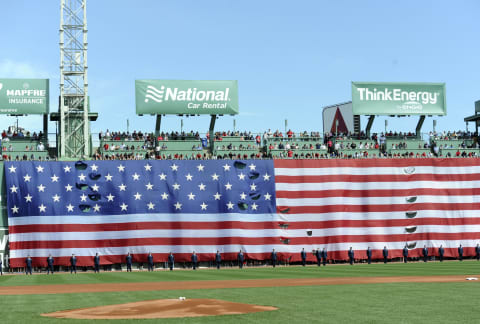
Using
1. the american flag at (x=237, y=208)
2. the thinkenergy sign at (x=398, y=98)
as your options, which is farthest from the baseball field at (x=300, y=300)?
the thinkenergy sign at (x=398, y=98)

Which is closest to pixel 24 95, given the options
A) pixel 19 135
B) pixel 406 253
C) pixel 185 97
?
pixel 19 135

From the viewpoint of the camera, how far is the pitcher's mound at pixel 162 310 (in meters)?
16.5

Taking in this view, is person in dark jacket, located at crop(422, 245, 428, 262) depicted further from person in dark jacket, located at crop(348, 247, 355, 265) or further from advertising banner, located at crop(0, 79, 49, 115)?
advertising banner, located at crop(0, 79, 49, 115)

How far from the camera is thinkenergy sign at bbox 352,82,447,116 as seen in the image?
191 feet

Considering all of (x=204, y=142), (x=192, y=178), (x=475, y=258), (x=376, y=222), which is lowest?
(x=475, y=258)

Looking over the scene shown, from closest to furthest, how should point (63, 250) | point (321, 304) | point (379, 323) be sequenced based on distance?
1. point (379, 323)
2. point (321, 304)
3. point (63, 250)

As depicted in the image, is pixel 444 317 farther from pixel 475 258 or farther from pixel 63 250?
pixel 475 258

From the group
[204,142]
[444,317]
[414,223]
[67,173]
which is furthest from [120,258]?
[444,317]

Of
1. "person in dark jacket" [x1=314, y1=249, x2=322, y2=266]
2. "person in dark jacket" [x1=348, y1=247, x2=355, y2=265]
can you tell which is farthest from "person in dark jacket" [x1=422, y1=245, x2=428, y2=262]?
"person in dark jacket" [x1=314, y1=249, x2=322, y2=266]

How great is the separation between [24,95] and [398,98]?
33.8m

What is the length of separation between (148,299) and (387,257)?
3269cm

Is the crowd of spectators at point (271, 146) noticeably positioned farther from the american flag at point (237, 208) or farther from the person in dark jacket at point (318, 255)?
the person in dark jacket at point (318, 255)

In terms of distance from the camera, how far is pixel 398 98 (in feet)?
194

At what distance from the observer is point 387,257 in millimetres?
49938
